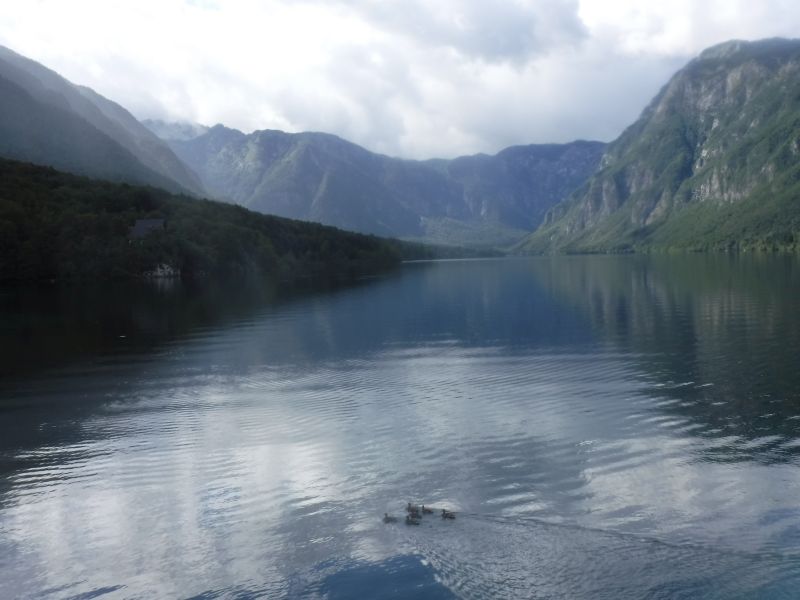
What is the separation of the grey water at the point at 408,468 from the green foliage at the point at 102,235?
111m

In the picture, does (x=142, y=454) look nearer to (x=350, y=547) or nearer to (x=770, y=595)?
(x=350, y=547)

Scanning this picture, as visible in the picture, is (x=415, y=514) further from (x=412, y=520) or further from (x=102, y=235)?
(x=102, y=235)

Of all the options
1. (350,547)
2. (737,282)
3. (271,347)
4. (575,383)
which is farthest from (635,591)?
(737,282)

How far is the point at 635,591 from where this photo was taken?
44.7ft

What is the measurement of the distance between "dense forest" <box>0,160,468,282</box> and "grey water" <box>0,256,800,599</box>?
110497mm

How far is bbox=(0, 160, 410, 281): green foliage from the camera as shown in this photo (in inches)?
5674

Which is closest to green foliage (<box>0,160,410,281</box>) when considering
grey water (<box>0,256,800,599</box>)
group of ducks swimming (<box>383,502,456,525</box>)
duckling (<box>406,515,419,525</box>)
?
grey water (<box>0,256,800,599</box>)

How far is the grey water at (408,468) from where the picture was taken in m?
14.7

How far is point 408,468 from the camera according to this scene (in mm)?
21219

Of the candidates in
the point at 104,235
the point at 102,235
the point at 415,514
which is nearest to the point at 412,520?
the point at 415,514

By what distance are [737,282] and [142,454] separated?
91533 mm

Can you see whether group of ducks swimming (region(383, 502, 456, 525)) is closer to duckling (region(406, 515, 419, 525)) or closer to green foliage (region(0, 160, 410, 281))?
duckling (region(406, 515, 419, 525))

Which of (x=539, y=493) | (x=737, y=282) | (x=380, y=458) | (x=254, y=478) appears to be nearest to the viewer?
(x=539, y=493)

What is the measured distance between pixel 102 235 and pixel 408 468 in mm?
152844
